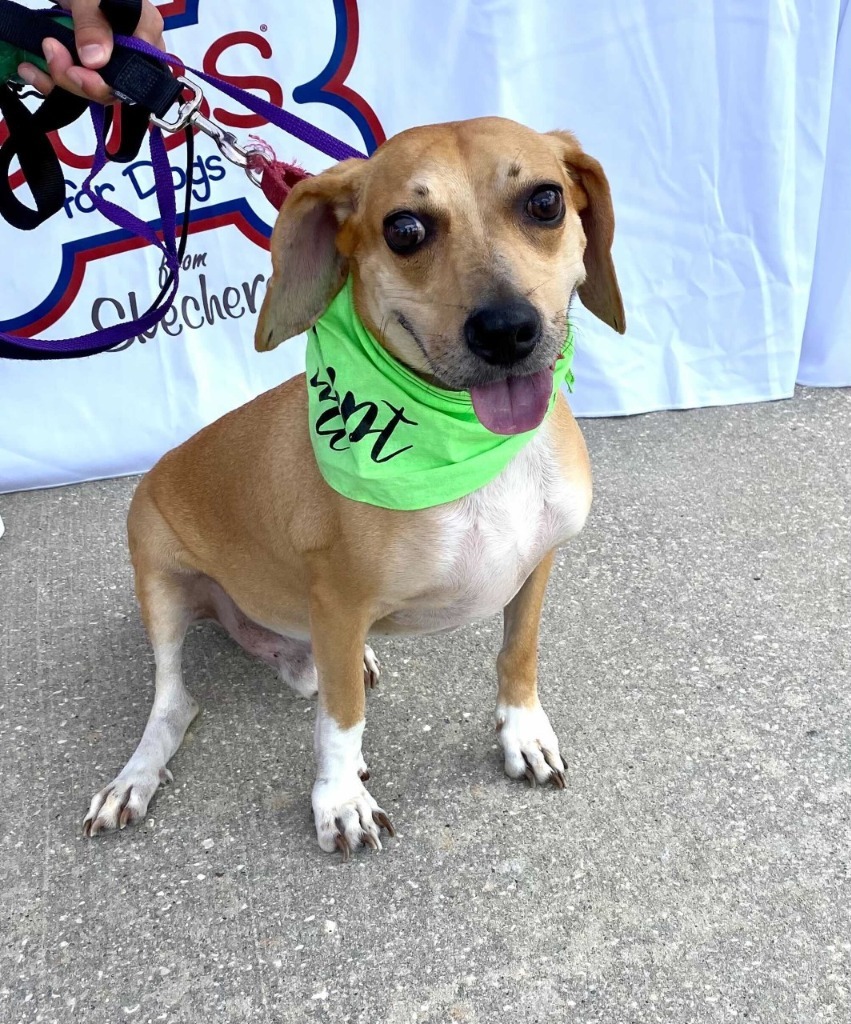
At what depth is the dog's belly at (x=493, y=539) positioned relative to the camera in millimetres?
2188

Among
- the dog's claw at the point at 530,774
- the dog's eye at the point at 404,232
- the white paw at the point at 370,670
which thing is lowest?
the white paw at the point at 370,670

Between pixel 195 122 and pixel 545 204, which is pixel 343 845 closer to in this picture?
pixel 545 204

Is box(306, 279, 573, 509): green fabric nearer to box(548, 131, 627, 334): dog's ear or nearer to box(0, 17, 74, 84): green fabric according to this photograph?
box(548, 131, 627, 334): dog's ear

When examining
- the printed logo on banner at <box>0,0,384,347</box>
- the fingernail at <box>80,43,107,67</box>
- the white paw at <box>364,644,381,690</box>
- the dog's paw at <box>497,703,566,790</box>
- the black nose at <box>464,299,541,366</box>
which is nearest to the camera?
the black nose at <box>464,299,541,366</box>

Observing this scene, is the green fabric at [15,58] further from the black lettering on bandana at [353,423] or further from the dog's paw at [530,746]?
the dog's paw at [530,746]

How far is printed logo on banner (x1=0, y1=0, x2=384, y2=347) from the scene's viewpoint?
388cm

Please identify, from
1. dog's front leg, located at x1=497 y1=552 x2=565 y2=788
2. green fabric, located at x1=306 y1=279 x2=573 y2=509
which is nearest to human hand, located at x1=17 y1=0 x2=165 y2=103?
green fabric, located at x1=306 y1=279 x2=573 y2=509

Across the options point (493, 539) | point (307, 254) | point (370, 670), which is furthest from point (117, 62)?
point (370, 670)

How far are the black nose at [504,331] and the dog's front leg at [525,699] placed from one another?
782 millimetres

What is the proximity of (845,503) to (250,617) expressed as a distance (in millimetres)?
2545

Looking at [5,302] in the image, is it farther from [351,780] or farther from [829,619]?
[829,619]

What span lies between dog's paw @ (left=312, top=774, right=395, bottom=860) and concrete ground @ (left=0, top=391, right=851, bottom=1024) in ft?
0.17

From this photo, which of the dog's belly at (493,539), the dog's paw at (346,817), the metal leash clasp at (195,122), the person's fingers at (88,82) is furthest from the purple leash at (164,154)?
the dog's paw at (346,817)

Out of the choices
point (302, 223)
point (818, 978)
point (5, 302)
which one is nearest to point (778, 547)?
point (818, 978)
